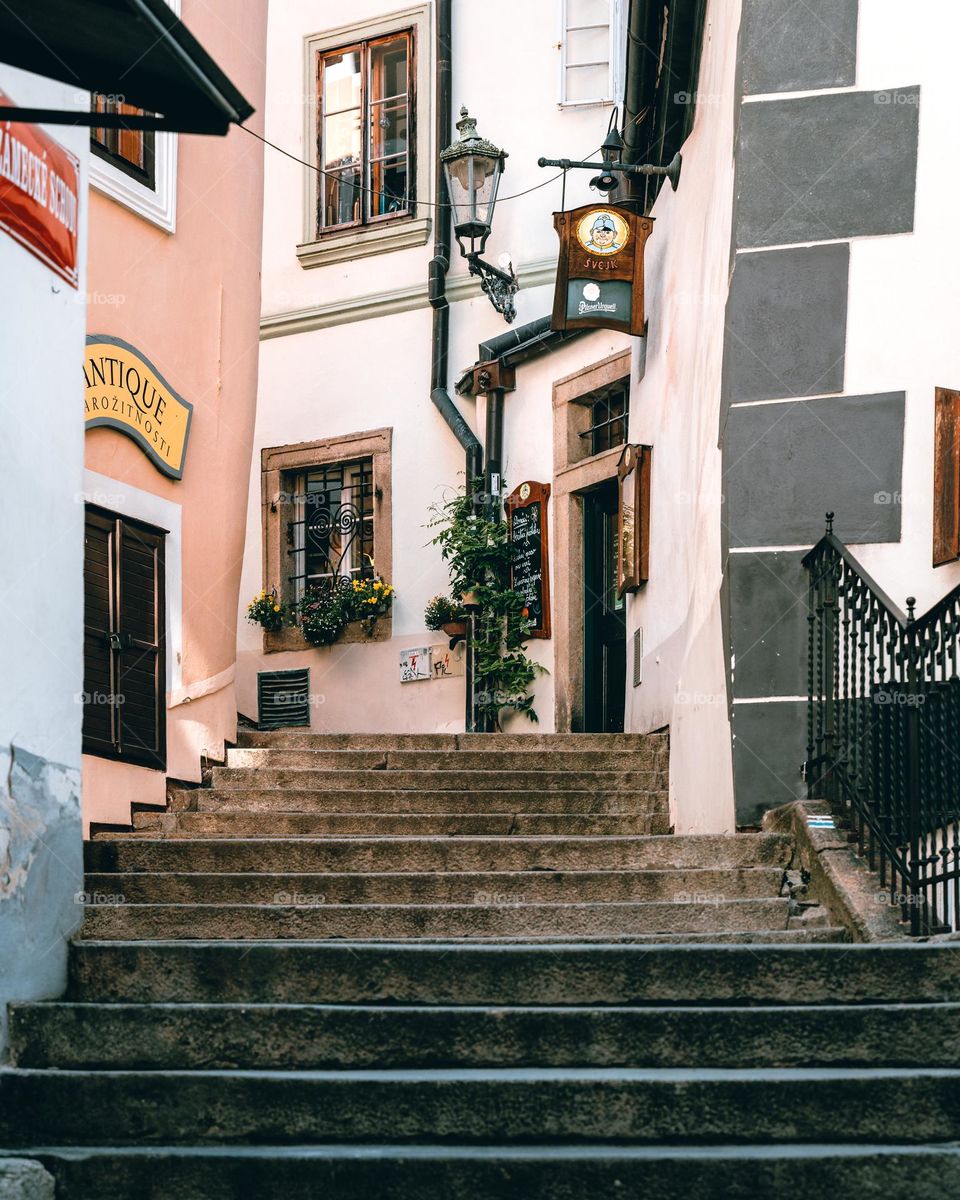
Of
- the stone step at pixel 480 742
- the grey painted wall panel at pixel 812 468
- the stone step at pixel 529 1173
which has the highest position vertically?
the grey painted wall panel at pixel 812 468

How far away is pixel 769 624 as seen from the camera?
862cm

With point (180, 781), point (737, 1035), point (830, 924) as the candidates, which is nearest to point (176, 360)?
point (180, 781)

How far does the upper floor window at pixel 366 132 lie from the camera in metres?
16.0

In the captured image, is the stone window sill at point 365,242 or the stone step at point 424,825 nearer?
the stone step at point 424,825

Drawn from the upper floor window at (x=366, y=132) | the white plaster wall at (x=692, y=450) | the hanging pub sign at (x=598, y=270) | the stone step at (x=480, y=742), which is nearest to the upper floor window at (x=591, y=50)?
the upper floor window at (x=366, y=132)

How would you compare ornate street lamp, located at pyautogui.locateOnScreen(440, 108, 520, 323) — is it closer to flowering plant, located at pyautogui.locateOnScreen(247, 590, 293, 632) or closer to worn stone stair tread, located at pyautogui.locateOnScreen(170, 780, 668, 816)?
flowering plant, located at pyautogui.locateOnScreen(247, 590, 293, 632)

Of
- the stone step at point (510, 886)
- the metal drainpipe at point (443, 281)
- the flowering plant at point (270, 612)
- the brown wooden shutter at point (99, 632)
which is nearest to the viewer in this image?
the stone step at point (510, 886)

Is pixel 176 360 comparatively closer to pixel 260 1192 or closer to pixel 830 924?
pixel 830 924

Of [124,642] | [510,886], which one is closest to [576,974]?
[510,886]

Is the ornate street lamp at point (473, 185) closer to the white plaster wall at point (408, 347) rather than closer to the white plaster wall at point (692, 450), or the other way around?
the white plaster wall at point (408, 347)

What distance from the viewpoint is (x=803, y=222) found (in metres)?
8.88

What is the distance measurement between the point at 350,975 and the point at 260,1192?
1.01 meters

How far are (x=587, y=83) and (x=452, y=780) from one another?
7171mm

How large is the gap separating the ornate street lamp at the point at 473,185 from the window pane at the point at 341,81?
79.1 inches
